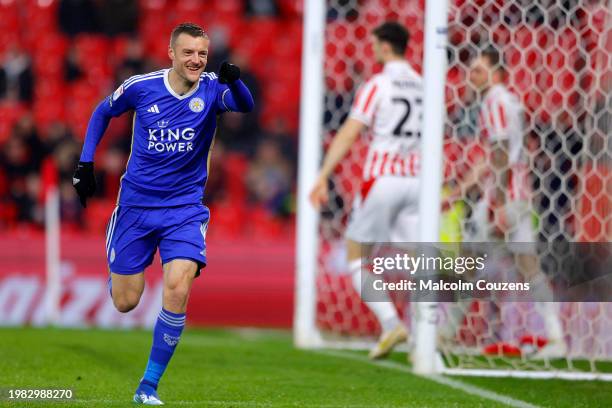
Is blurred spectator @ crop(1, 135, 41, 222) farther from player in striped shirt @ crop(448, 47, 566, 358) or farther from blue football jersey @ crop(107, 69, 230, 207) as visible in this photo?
blue football jersey @ crop(107, 69, 230, 207)

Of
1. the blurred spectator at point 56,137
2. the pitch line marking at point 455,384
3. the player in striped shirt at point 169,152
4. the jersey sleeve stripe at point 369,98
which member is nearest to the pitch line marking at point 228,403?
the player in striped shirt at point 169,152

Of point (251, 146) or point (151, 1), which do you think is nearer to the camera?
point (251, 146)

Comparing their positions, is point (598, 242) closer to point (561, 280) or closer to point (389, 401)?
point (561, 280)

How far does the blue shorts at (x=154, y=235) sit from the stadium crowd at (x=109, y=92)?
26.7ft

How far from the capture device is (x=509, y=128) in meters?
8.41

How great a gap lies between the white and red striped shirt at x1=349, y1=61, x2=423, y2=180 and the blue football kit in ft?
7.89

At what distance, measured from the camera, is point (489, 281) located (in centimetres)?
829

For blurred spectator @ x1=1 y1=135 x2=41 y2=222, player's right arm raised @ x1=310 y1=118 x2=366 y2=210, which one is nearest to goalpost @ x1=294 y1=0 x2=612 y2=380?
player's right arm raised @ x1=310 y1=118 x2=366 y2=210

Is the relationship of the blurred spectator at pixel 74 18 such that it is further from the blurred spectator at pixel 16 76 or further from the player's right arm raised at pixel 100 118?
the player's right arm raised at pixel 100 118

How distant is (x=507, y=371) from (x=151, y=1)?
10.9 metres

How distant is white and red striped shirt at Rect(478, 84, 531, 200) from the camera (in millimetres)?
8398

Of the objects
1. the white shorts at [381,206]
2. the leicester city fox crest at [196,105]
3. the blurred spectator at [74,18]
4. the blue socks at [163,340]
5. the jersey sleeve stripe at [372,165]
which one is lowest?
the blue socks at [163,340]

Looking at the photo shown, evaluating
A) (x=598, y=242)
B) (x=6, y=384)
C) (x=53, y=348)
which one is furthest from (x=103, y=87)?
(x=6, y=384)

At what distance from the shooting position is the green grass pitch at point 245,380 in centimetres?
590
